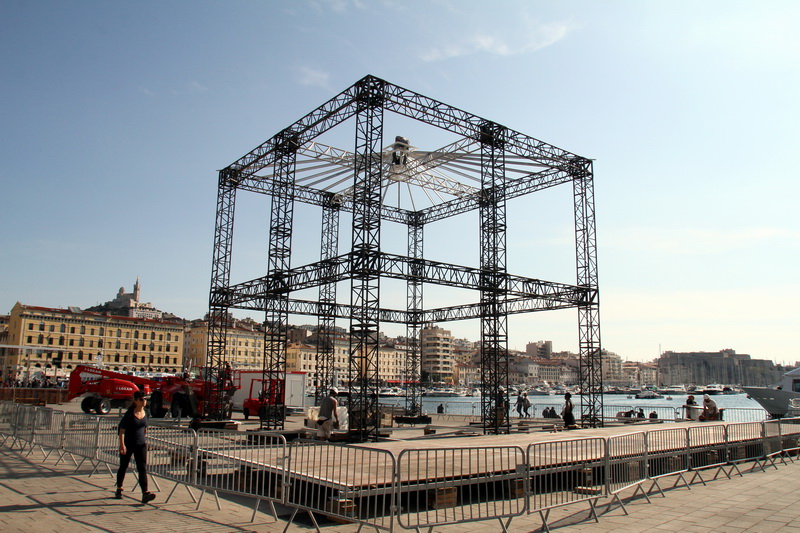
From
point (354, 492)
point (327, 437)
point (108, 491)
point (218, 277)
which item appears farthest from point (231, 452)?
point (218, 277)

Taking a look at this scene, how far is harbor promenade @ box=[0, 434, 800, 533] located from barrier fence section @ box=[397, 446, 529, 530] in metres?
0.40

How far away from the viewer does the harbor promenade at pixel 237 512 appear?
8312 mm

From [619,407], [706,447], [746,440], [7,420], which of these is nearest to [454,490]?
[706,447]

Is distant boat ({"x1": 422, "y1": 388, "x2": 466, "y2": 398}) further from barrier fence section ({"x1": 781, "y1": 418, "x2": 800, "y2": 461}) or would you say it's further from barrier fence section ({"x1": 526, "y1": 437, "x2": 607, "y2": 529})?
barrier fence section ({"x1": 526, "y1": 437, "x2": 607, "y2": 529})

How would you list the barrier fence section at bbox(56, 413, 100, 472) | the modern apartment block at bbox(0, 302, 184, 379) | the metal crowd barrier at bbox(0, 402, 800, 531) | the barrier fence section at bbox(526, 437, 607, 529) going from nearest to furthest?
the metal crowd barrier at bbox(0, 402, 800, 531) < the barrier fence section at bbox(526, 437, 607, 529) < the barrier fence section at bbox(56, 413, 100, 472) < the modern apartment block at bbox(0, 302, 184, 379)

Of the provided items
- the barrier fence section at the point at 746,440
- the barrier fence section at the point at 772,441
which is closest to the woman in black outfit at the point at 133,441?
the barrier fence section at the point at 746,440

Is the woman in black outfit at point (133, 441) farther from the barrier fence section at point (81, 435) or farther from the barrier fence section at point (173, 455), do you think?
the barrier fence section at point (81, 435)

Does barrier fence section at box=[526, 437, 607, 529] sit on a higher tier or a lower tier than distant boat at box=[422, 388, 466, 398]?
higher

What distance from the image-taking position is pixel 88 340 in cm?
9056

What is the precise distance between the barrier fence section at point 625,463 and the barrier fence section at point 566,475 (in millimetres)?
194

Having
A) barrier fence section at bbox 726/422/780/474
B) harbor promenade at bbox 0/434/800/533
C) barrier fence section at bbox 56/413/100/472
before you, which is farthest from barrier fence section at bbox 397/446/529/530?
barrier fence section at bbox 726/422/780/474

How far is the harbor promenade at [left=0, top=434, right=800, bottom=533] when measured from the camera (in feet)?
27.3

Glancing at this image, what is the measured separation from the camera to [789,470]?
15031 millimetres

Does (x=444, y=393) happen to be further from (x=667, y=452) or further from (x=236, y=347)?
(x=667, y=452)
